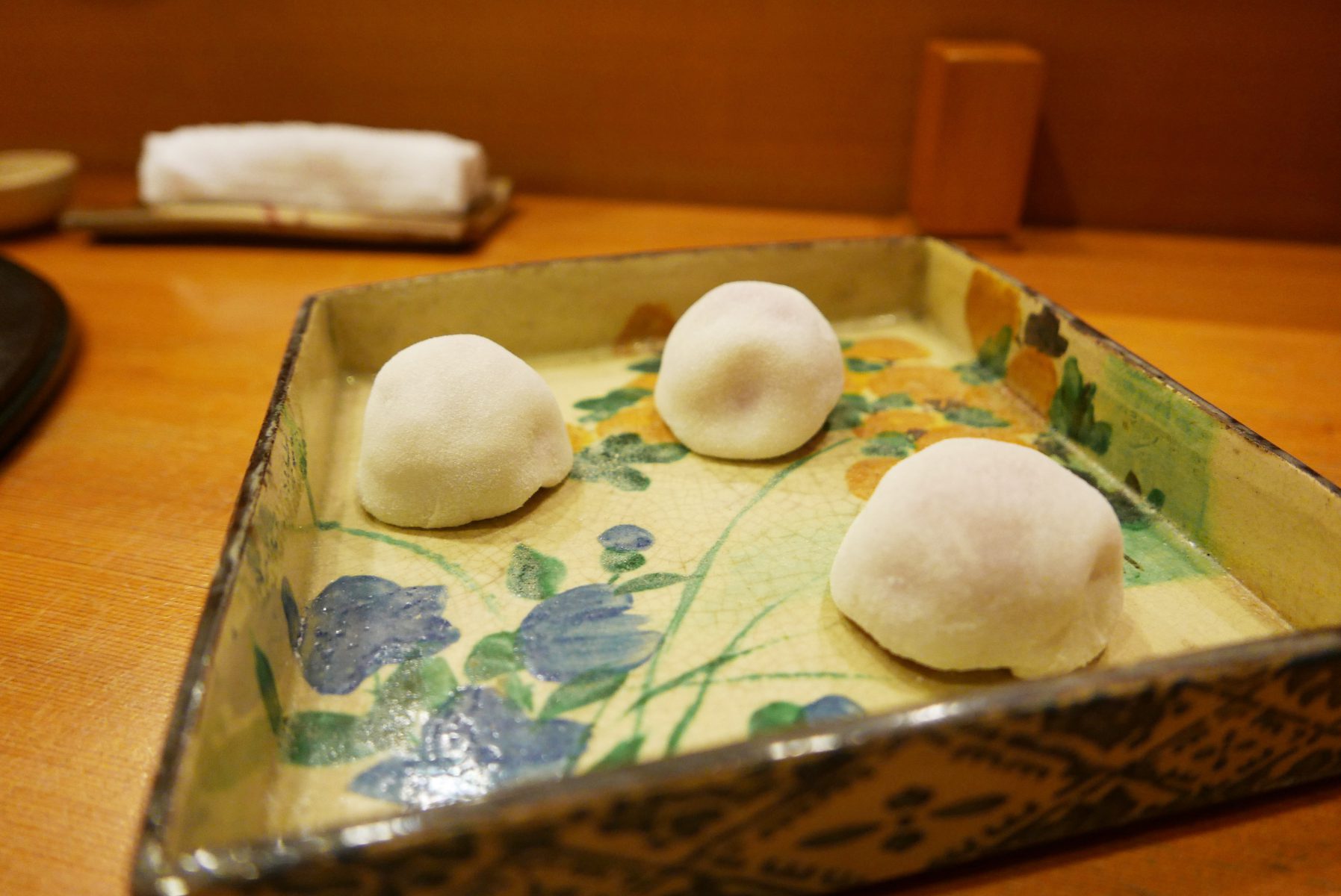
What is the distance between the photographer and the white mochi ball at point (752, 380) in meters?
0.84

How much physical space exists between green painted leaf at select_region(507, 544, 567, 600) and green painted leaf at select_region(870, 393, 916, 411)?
1.37ft

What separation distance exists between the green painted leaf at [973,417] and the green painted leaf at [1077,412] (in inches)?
2.1

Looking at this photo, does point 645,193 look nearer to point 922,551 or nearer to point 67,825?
point 922,551

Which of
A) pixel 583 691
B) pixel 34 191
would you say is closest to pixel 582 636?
pixel 583 691

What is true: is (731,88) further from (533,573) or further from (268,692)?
(268,692)

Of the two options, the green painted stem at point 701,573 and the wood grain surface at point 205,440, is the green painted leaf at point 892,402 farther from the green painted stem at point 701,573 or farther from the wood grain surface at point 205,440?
the wood grain surface at point 205,440

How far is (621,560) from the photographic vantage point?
28.6 inches

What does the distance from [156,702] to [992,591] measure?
1.93ft

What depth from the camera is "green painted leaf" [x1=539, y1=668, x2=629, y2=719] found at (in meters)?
0.58

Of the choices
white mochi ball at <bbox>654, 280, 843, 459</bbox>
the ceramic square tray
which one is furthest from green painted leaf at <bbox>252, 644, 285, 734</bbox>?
white mochi ball at <bbox>654, 280, 843, 459</bbox>

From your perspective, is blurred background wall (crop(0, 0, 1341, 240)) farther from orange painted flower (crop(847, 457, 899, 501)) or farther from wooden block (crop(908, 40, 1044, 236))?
orange painted flower (crop(847, 457, 899, 501))

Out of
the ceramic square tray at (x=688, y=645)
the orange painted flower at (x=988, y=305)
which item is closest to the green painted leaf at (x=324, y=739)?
the ceramic square tray at (x=688, y=645)

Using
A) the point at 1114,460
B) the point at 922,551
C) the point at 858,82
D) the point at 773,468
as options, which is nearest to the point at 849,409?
the point at 773,468

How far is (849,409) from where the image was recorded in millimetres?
944
